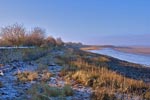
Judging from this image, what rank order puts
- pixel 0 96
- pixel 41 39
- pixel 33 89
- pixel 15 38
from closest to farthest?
pixel 0 96, pixel 33 89, pixel 15 38, pixel 41 39

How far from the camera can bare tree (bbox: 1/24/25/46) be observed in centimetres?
5053

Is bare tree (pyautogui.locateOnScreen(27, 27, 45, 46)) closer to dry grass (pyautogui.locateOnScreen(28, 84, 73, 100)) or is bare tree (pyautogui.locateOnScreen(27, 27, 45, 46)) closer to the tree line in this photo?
the tree line

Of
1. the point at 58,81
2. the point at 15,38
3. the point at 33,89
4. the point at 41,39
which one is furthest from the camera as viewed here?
the point at 41,39

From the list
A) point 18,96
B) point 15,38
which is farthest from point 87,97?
point 15,38

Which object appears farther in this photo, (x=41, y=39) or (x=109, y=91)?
(x=41, y=39)

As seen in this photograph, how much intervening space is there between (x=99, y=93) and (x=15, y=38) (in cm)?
4205

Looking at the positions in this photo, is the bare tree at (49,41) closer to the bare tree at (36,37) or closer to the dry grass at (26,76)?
the bare tree at (36,37)

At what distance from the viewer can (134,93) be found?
448 inches

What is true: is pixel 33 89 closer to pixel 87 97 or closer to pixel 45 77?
pixel 87 97

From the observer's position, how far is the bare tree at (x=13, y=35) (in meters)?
50.5

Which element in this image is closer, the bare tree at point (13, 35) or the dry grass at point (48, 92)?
the dry grass at point (48, 92)

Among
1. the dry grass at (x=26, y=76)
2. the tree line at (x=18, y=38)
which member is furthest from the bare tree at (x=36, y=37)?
the dry grass at (x=26, y=76)

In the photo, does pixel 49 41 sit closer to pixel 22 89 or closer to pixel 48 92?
pixel 22 89

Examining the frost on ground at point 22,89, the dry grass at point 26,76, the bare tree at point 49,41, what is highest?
the bare tree at point 49,41
